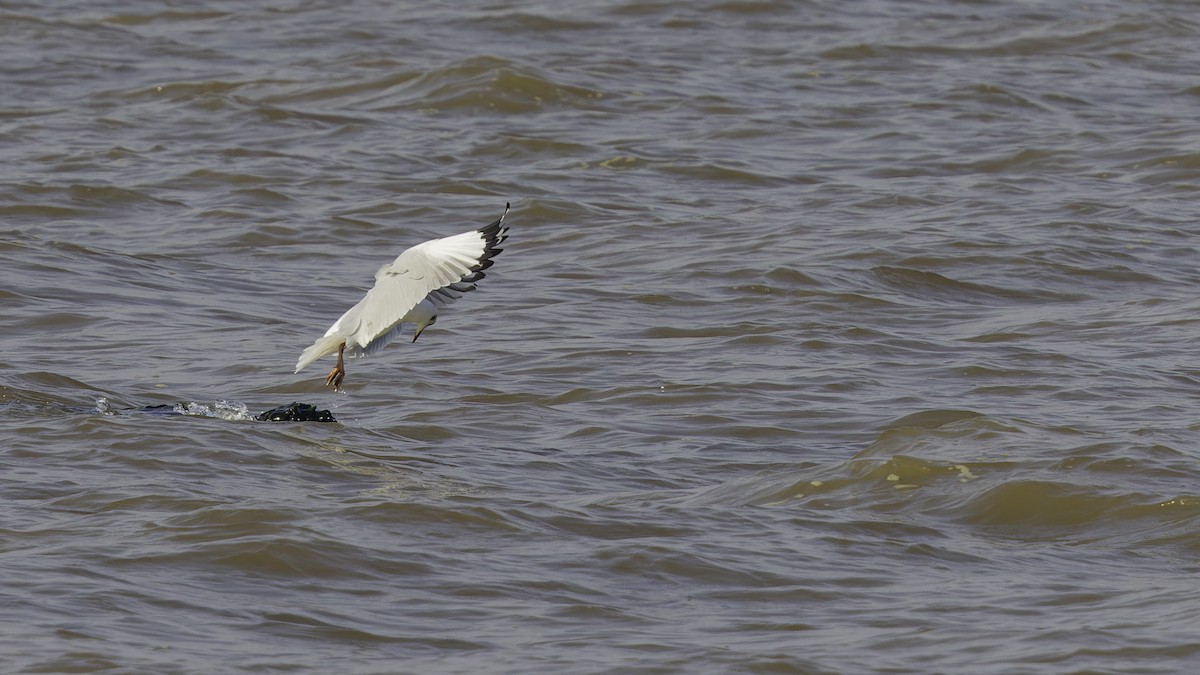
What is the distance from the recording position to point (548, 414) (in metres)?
7.48

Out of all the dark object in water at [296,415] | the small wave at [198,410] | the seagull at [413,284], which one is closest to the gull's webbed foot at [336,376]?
the seagull at [413,284]

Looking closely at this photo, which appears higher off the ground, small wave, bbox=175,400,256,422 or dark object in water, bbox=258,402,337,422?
small wave, bbox=175,400,256,422

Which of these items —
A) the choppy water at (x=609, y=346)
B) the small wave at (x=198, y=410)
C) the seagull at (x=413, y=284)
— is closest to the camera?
the choppy water at (x=609, y=346)

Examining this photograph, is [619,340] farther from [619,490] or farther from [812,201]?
[812,201]

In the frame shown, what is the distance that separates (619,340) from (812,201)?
3110 millimetres

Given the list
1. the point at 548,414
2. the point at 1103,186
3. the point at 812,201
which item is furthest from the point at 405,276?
the point at 1103,186

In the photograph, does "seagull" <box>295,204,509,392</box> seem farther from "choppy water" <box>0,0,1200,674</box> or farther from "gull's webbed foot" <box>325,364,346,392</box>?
"choppy water" <box>0,0,1200,674</box>

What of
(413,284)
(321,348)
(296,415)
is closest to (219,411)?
(296,415)

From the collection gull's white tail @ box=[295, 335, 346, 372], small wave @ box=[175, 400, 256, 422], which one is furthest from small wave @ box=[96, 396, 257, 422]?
gull's white tail @ box=[295, 335, 346, 372]

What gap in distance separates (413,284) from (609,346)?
5.95 feet

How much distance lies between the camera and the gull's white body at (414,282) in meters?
6.67

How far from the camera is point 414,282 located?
267 inches

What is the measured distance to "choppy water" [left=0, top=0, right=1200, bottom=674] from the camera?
16.8 ft

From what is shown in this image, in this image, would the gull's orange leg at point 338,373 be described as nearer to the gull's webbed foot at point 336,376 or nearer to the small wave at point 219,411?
→ the gull's webbed foot at point 336,376
